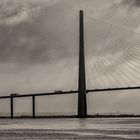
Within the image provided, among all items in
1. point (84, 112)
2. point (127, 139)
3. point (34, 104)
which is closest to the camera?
point (127, 139)

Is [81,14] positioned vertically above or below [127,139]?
above

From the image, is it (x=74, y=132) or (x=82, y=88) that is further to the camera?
(x=82, y=88)

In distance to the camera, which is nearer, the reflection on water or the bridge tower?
the reflection on water

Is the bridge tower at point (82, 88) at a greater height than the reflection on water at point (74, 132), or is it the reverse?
the bridge tower at point (82, 88)

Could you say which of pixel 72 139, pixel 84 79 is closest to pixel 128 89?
pixel 84 79

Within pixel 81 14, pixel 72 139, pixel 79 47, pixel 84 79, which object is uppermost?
pixel 81 14

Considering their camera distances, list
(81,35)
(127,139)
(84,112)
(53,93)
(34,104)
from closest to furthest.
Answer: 1. (127,139)
2. (84,112)
3. (81,35)
4. (53,93)
5. (34,104)

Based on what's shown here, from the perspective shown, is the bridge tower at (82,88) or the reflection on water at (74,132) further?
the bridge tower at (82,88)

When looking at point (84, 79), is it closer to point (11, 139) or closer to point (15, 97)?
point (15, 97)

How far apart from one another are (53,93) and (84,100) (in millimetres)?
16135

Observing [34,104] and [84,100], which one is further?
[34,104]

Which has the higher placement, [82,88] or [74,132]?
[82,88]

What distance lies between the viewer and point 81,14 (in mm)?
76000

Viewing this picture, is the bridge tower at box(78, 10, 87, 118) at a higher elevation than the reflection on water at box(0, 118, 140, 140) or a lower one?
higher
